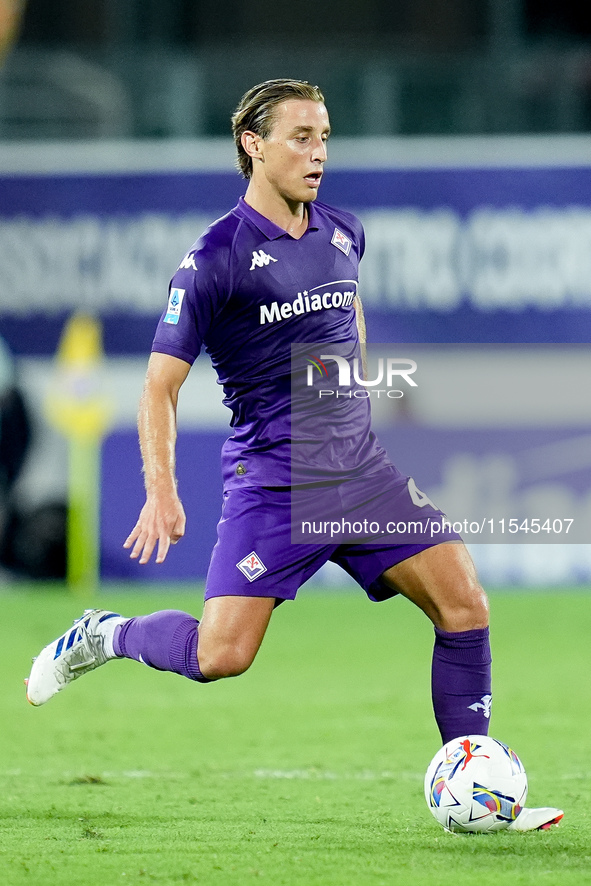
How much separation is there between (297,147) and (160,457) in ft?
3.67

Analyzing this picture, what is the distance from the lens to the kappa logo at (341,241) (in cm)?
481

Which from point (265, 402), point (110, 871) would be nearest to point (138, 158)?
point (265, 402)

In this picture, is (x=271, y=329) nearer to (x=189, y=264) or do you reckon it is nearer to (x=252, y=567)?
(x=189, y=264)

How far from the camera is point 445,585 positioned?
4.43 meters

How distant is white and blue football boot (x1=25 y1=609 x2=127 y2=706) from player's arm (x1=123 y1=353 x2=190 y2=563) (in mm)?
588

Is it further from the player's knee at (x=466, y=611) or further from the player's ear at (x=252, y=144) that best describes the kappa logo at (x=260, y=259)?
the player's knee at (x=466, y=611)

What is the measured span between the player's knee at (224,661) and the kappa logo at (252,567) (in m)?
0.24

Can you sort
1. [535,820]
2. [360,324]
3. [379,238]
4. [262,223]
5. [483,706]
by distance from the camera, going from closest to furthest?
[535,820] < [483,706] < [262,223] < [360,324] < [379,238]

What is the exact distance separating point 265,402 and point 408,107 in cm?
915

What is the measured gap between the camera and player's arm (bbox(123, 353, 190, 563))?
4.26 metres

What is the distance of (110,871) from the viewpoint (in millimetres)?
3803

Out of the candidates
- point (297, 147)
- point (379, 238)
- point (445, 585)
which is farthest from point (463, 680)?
point (379, 238)

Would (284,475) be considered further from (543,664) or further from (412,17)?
(412,17)

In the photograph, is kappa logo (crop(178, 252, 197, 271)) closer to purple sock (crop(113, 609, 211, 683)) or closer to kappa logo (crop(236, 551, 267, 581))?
kappa logo (crop(236, 551, 267, 581))
